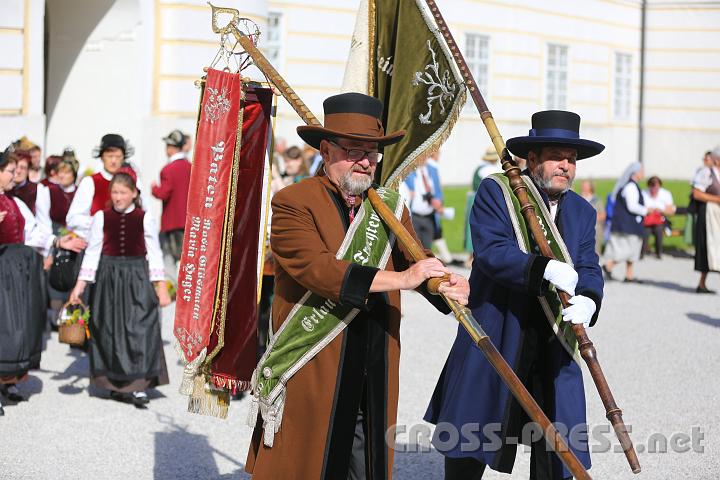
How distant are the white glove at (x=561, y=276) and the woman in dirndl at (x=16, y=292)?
4.32m

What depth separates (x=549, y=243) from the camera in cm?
484

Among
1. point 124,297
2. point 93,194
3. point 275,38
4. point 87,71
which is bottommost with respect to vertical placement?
point 124,297

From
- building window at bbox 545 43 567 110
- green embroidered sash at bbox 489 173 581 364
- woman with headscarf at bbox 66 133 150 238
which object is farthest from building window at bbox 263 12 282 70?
green embroidered sash at bbox 489 173 581 364

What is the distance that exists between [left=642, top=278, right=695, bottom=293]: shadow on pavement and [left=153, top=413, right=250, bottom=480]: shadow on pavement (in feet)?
27.6

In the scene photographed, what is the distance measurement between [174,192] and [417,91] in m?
6.39

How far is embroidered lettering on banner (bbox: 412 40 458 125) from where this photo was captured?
18.1ft

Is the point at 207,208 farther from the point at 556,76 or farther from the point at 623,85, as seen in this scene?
the point at 623,85

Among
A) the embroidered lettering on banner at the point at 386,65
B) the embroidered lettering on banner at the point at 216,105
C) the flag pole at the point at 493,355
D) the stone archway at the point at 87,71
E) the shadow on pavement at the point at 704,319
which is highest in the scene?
the stone archway at the point at 87,71

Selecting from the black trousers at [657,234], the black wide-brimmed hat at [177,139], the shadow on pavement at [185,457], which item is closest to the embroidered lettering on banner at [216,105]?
the shadow on pavement at [185,457]

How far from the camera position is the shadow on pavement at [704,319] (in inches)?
448

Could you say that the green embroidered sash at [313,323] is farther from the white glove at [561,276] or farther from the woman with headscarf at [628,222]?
the woman with headscarf at [628,222]

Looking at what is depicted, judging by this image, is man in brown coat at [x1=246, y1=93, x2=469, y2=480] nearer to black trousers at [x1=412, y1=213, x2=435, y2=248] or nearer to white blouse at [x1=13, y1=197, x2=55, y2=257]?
white blouse at [x1=13, y1=197, x2=55, y2=257]

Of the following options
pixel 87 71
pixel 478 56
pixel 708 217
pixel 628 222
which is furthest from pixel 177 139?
pixel 478 56

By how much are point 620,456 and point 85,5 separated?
13.1 m
